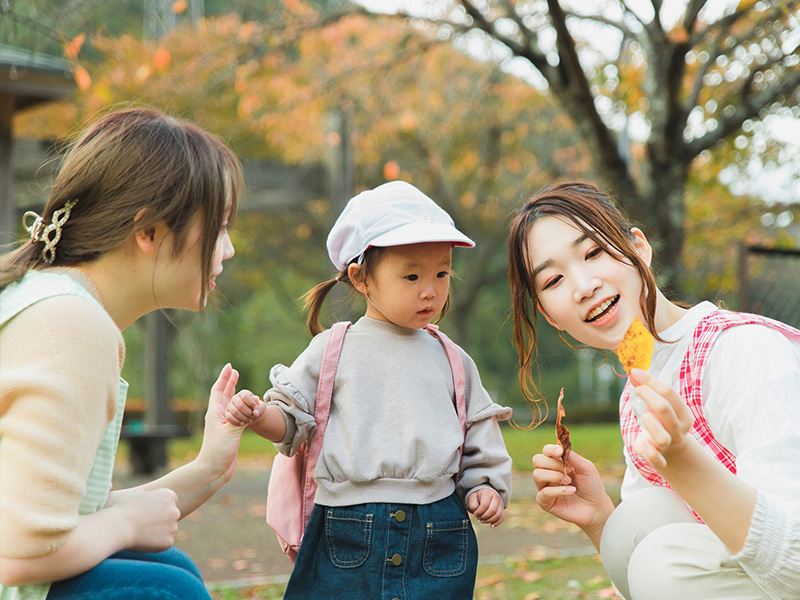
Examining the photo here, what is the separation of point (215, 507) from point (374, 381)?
456cm

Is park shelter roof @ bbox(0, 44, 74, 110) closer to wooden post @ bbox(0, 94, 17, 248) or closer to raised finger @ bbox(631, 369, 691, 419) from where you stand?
wooden post @ bbox(0, 94, 17, 248)

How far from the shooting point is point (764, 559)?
1.63m

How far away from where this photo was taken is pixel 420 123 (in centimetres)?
1192

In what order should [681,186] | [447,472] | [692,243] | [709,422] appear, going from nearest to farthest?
[709,422] < [447,472] < [681,186] < [692,243]

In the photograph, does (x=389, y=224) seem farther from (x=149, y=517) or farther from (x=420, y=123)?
(x=420, y=123)

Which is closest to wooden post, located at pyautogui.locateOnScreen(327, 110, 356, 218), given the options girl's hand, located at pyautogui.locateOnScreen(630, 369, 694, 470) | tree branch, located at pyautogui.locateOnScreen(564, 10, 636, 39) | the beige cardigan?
tree branch, located at pyautogui.locateOnScreen(564, 10, 636, 39)

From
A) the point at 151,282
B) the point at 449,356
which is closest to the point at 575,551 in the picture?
the point at 449,356

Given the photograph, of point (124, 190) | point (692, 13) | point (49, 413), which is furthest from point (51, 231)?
point (692, 13)

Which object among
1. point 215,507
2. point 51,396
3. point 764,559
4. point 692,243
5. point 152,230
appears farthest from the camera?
point 692,243

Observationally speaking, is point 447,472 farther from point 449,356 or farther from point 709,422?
point 709,422

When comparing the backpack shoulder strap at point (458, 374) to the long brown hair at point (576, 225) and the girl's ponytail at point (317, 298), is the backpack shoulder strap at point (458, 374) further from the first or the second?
the girl's ponytail at point (317, 298)

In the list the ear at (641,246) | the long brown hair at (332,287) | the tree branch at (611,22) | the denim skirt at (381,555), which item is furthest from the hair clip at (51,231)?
the tree branch at (611,22)

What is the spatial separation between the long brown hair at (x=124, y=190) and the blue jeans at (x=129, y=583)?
65 centimetres

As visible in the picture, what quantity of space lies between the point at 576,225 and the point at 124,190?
3.69ft
